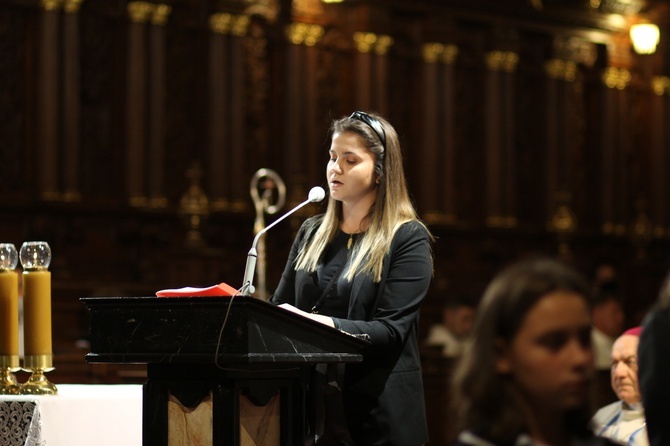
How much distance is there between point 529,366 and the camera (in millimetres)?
2020

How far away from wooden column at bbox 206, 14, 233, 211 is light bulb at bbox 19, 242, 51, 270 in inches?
254

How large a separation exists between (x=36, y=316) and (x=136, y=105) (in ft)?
20.6

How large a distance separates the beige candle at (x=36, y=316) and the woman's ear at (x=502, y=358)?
2.61 m

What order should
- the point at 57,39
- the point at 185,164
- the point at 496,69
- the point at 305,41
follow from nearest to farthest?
the point at 57,39 → the point at 185,164 → the point at 305,41 → the point at 496,69

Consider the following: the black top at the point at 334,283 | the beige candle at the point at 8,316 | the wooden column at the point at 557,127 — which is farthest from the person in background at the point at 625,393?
the wooden column at the point at 557,127

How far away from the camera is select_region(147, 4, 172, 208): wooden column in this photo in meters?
10.5

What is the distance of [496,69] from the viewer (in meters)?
12.9

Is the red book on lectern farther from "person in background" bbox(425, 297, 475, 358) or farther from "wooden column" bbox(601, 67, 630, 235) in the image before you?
"wooden column" bbox(601, 67, 630, 235)

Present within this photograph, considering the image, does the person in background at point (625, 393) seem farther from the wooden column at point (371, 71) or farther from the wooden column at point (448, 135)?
the wooden column at point (448, 135)

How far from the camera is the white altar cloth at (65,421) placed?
156 inches

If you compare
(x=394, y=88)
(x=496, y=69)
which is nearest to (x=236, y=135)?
(x=394, y=88)

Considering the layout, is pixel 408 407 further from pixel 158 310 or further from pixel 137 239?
pixel 137 239

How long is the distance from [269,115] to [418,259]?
7789mm

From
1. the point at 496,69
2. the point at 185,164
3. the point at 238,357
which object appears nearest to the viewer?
the point at 238,357
